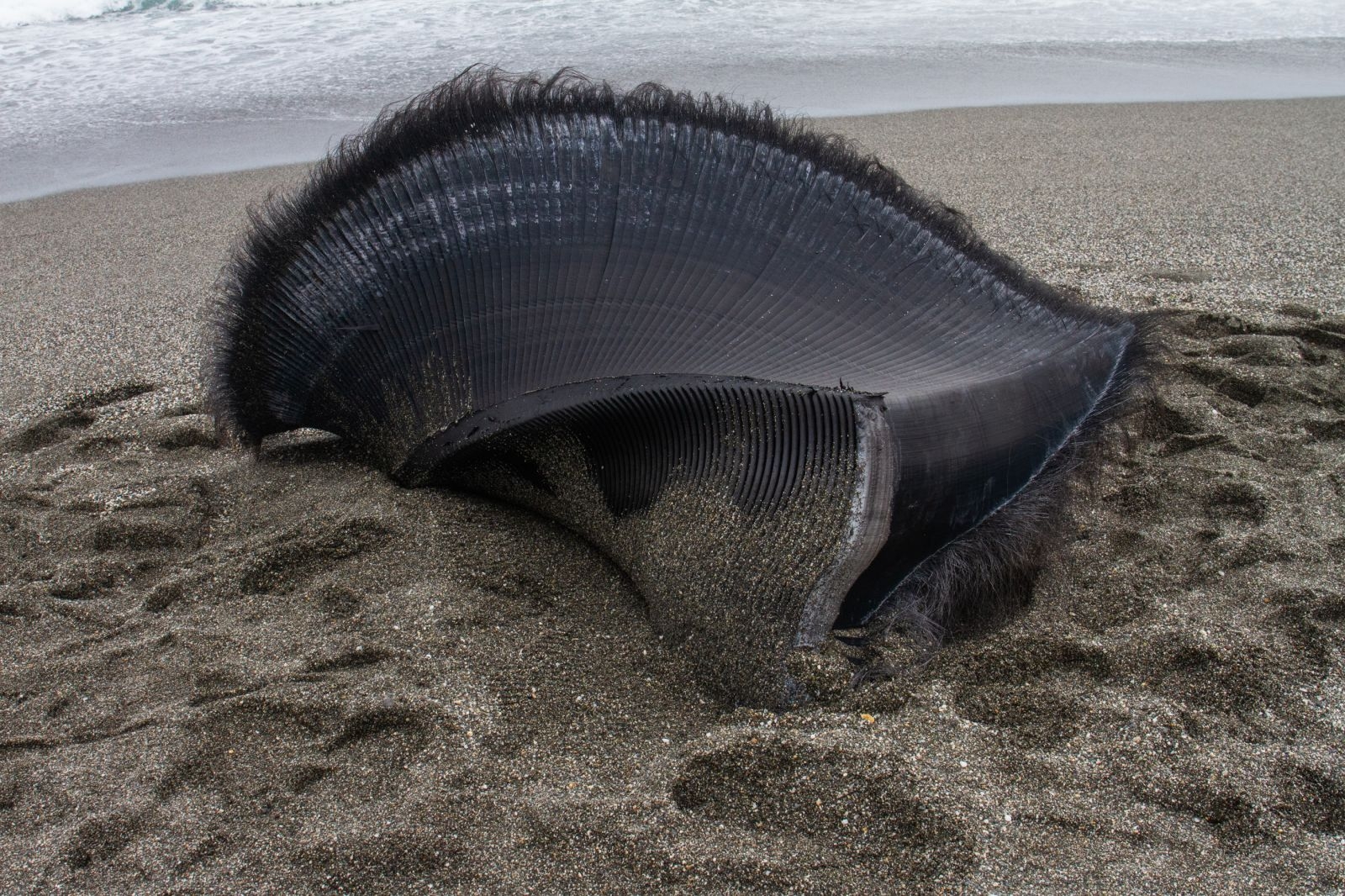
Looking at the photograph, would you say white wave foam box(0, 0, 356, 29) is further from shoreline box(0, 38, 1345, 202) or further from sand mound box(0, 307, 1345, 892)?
sand mound box(0, 307, 1345, 892)

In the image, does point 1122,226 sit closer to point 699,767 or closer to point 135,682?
point 699,767

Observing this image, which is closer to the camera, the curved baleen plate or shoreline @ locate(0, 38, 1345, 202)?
→ the curved baleen plate

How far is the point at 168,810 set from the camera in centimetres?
193

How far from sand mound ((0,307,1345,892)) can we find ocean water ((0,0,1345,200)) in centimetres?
488

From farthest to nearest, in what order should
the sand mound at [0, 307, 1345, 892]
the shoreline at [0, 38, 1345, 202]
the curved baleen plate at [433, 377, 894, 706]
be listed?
the shoreline at [0, 38, 1345, 202] < the curved baleen plate at [433, 377, 894, 706] < the sand mound at [0, 307, 1345, 892]

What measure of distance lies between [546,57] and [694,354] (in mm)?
7258

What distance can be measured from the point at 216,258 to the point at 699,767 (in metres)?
4.16

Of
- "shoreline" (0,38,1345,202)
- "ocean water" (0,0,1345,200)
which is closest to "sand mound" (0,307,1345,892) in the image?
"shoreline" (0,38,1345,202)

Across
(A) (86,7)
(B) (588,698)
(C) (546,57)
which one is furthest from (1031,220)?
(A) (86,7)

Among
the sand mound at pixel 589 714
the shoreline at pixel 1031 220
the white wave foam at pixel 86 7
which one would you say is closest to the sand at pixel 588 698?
the sand mound at pixel 589 714

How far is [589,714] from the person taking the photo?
2.18 m

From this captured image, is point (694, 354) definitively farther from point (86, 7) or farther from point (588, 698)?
point (86, 7)

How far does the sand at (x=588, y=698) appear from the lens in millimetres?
1845

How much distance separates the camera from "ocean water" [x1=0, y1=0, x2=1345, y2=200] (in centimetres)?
746
